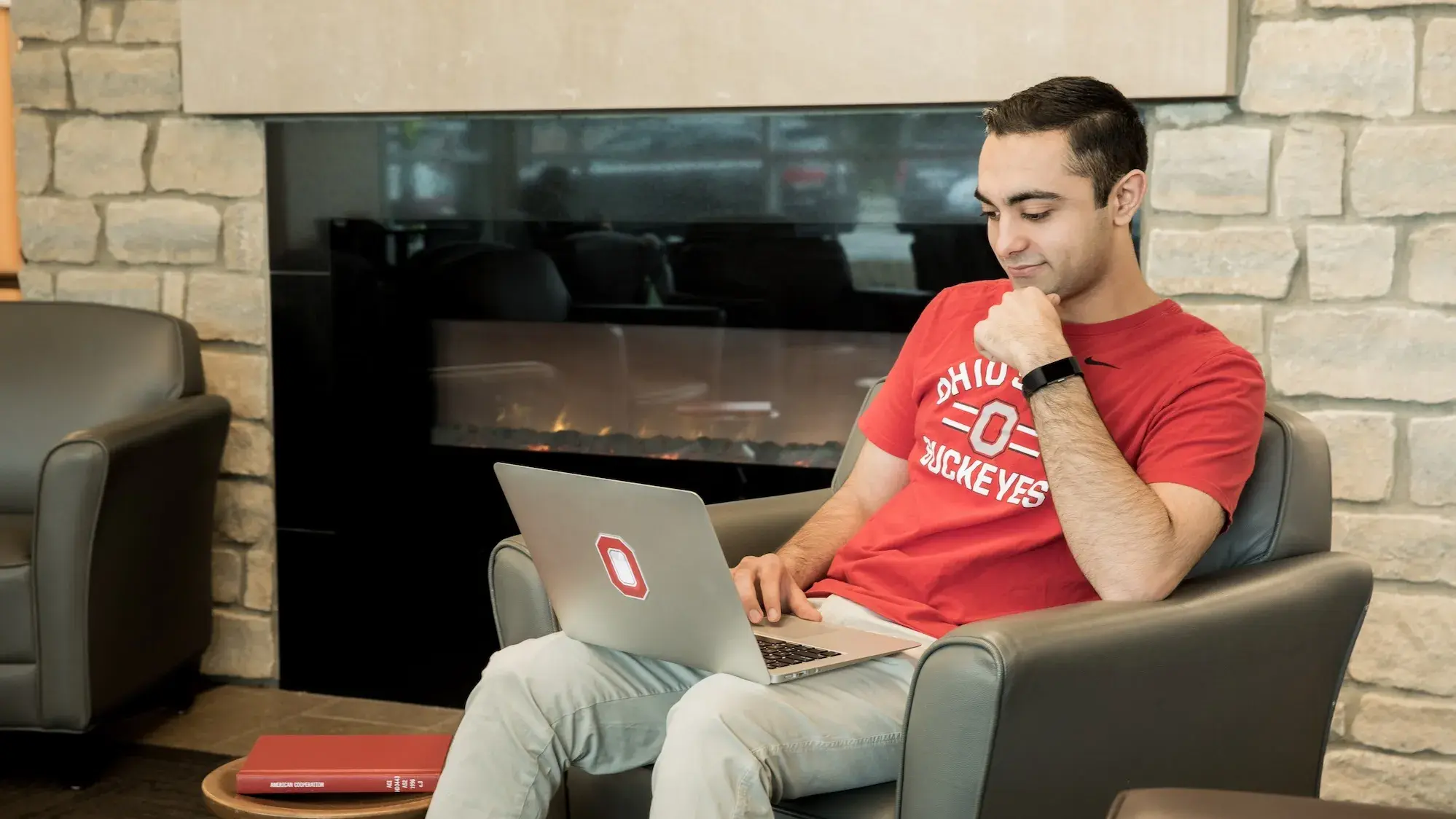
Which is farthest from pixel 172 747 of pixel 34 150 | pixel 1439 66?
pixel 1439 66

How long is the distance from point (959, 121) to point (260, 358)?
1.64 metres

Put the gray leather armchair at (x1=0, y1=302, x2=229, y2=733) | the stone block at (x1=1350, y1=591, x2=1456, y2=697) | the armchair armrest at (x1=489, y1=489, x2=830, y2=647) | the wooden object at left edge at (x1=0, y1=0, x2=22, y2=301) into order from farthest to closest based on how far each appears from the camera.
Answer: the wooden object at left edge at (x1=0, y1=0, x2=22, y2=301), the gray leather armchair at (x1=0, y1=302, x2=229, y2=733), the stone block at (x1=1350, y1=591, x2=1456, y2=697), the armchair armrest at (x1=489, y1=489, x2=830, y2=647)

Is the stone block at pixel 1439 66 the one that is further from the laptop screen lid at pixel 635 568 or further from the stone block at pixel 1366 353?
the laptop screen lid at pixel 635 568

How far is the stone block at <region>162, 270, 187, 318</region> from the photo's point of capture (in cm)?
332

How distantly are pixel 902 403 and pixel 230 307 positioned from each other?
6.15 ft

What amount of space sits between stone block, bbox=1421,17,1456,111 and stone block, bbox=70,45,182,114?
8.19ft

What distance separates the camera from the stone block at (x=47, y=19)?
3.32 m

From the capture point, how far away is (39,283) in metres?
3.42

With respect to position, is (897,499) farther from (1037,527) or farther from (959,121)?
(959,121)

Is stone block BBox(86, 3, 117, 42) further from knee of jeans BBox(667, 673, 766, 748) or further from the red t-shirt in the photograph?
knee of jeans BBox(667, 673, 766, 748)

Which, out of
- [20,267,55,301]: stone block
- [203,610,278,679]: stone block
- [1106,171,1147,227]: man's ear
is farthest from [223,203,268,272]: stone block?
[1106,171,1147,227]: man's ear

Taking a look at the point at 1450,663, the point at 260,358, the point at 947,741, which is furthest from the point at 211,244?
the point at 1450,663

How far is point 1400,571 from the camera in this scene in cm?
250

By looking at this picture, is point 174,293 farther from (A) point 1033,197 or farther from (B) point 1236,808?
(B) point 1236,808
